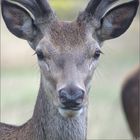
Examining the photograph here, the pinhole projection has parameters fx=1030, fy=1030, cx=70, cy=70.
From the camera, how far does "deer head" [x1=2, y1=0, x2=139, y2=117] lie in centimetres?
1136

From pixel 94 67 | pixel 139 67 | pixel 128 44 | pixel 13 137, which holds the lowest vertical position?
pixel 128 44

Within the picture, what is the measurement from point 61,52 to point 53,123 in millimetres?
852

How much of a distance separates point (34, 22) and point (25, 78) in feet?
61.3

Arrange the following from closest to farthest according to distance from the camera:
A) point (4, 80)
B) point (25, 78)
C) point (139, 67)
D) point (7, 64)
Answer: point (139, 67) → point (4, 80) → point (25, 78) → point (7, 64)

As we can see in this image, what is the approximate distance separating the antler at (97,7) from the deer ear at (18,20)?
2.32 feet

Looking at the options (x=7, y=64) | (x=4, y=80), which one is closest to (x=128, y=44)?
(x=7, y=64)

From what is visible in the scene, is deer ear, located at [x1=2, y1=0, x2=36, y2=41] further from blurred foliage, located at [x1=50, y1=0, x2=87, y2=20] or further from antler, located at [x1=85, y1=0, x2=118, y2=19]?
blurred foliage, located at [x1=50, y1=0, x2=87, y2=20]

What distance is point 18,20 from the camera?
12.4 meters

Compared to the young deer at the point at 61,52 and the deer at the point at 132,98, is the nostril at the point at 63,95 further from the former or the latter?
the deer at the point at 132,98

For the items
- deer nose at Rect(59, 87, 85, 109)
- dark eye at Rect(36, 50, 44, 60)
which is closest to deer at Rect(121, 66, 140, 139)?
dark eye at Rect(36, 50, 44, 60)

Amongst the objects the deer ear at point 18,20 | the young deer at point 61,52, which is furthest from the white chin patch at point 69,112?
the deer ear at point 18,20

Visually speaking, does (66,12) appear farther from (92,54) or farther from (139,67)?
(92,54)

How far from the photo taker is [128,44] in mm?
35562

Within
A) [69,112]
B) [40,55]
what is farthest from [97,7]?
[69,112]
